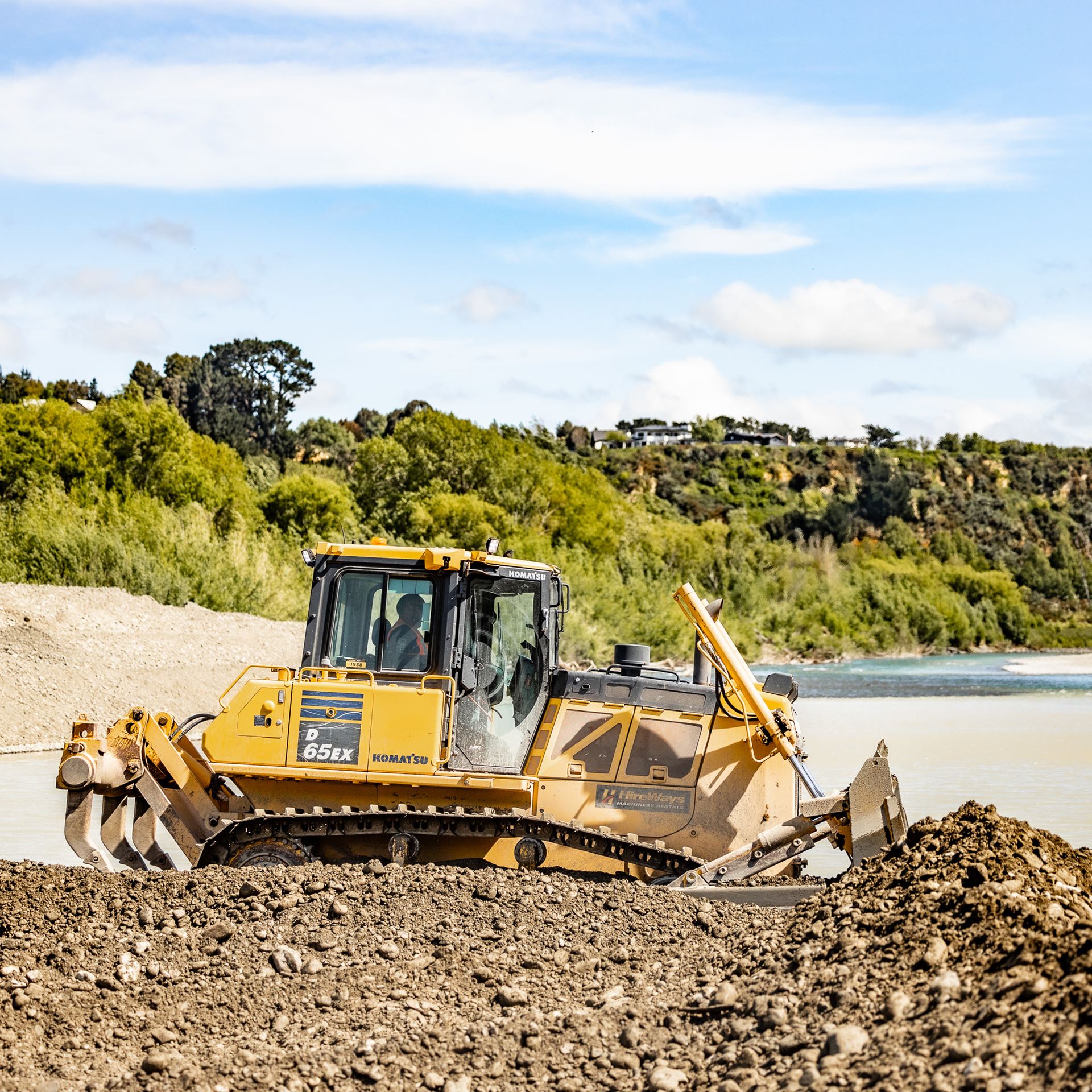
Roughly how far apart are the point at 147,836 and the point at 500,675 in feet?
9.32

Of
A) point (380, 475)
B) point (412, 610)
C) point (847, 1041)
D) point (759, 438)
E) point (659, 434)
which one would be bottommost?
point (847, 1041)

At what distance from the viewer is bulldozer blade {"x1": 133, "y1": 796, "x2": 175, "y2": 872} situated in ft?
31.7

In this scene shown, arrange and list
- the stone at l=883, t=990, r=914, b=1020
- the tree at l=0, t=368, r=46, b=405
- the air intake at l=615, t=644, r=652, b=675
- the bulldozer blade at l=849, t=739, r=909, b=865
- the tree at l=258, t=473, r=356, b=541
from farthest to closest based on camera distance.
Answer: the tree at l=0, t=368, r=46, b=405, the tree at l=258, t=473, r=356, b=541, the air intake at l=615, t=644, r=652, b=675, the bulldozer blade at l=849, t=739, r=909, b=865, the stone at l=883, t=990, r=914, b=1020

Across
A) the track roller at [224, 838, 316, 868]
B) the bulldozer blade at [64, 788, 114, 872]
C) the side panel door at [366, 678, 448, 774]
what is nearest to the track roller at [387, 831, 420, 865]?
the side panel door at [366, 678, 448, 774]

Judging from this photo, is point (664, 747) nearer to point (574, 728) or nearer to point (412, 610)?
point (574, 728)

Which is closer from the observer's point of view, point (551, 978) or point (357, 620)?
point (551, 978)

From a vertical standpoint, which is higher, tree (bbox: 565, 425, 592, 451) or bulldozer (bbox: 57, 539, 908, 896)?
tree (bbox: 565, 425, 592, 451)

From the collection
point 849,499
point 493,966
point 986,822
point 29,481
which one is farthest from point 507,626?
point 849,499

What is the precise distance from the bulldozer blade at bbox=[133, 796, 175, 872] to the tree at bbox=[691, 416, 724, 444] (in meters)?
124

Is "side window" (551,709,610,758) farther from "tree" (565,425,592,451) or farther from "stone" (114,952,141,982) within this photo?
"tree" (565,425,592,451)

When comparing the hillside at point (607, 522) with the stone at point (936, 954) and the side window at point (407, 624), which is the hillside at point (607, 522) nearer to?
the side window at point (407, 624)

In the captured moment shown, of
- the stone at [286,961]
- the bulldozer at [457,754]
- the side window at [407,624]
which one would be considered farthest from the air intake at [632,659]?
the stone at [286,961]

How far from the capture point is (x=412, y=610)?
31.4 ft

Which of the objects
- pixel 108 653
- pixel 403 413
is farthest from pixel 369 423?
pixel 108 653
